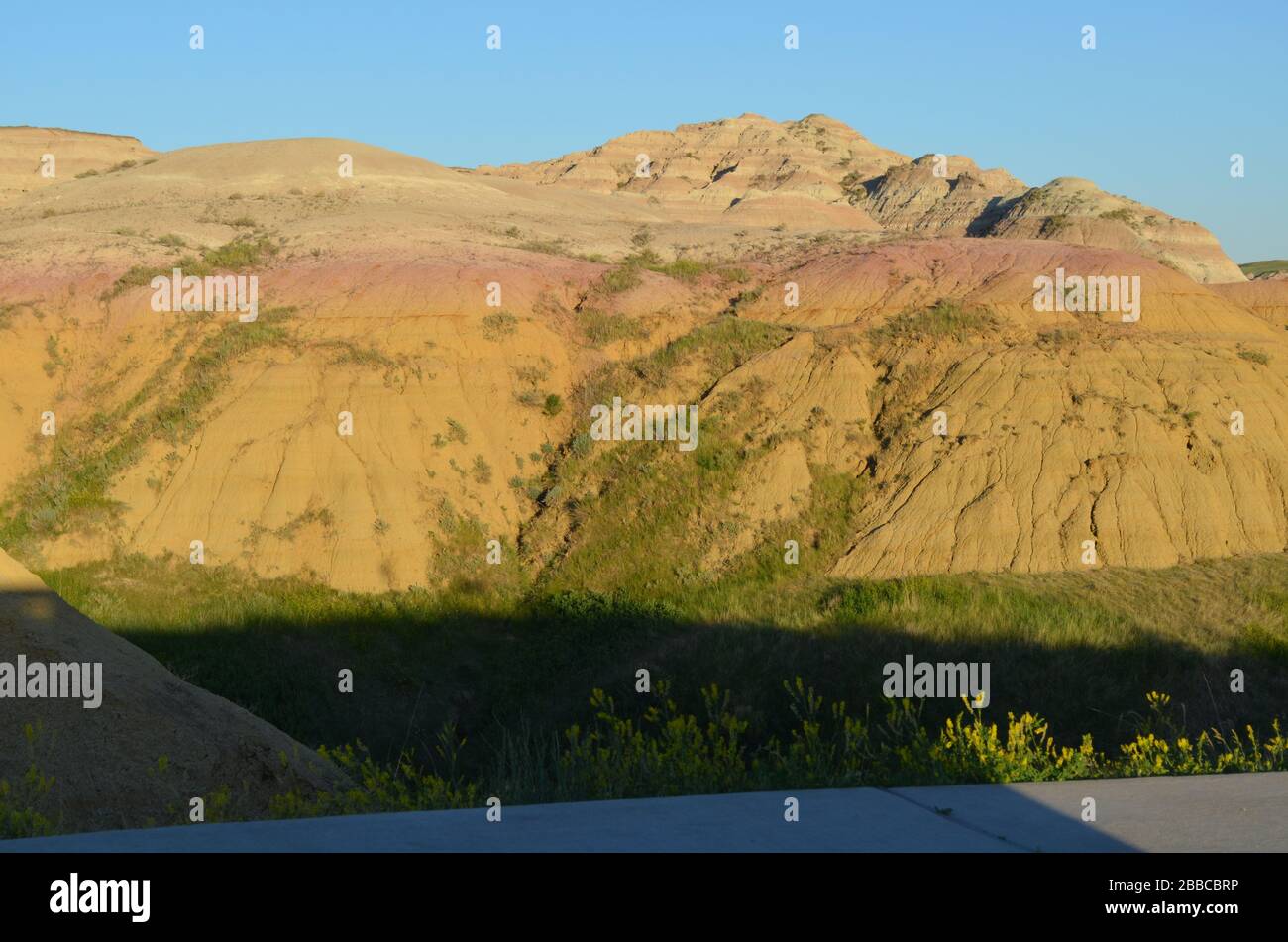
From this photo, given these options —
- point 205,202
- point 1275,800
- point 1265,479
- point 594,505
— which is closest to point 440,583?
point 594,505

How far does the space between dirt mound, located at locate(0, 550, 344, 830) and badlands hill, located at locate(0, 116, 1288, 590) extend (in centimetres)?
1154

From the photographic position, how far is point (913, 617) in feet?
60.6

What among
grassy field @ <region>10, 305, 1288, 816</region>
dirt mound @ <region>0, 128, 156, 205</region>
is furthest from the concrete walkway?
dirt mound @ <region>0, 128, 156, 205</region>

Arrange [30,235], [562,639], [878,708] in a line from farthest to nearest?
[30,235] < [562,639] < [878,708]

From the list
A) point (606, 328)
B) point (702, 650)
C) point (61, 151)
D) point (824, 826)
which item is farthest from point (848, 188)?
point (824, 826)

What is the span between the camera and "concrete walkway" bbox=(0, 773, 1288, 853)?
5.01 metres

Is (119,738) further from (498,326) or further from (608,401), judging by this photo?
(498,326)

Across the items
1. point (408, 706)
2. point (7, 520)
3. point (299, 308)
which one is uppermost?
point (299, 308)

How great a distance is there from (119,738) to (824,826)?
690cm

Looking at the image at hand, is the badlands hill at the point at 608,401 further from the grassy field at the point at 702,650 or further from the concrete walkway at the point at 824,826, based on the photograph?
the concrete walkway at the point at 824,826

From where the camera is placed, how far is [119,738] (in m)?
9.91

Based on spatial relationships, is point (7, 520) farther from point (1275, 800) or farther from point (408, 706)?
point (1275, 800)

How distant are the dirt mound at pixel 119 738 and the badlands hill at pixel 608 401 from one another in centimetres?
1154

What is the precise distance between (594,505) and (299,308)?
10.1 meters
